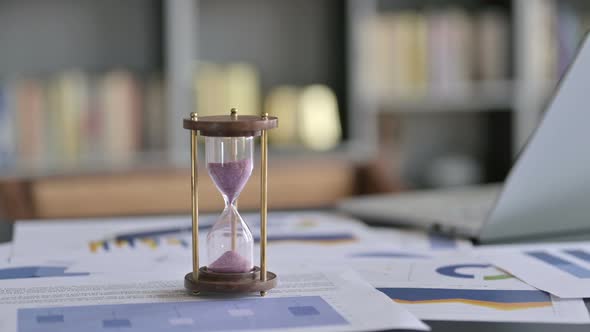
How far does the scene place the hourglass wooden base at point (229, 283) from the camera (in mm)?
788

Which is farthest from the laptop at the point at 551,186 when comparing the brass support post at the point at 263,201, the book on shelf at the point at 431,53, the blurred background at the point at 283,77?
the book on shelf at the point at 431,53

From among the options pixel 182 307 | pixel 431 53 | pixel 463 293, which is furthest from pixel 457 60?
pixel 182 307

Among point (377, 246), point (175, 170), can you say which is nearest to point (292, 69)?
point (175, 170)

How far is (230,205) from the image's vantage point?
834 mm

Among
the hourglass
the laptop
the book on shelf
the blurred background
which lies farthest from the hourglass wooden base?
the book on shelf

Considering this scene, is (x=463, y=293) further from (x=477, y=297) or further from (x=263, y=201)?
(x=263, y=201)

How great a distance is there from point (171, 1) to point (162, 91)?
304 millimetres

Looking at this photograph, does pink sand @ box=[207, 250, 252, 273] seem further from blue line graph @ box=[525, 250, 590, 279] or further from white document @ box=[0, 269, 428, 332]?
blue line graph @ box=[525, 250, 590, 279]

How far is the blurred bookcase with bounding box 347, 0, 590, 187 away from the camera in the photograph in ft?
10.0

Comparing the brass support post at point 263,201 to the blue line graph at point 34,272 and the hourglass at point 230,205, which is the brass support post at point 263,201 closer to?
the hourglass at point 230,205

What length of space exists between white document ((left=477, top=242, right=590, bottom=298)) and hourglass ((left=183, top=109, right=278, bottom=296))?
0.90 feet

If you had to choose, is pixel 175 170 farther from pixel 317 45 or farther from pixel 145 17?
pixel 317 45

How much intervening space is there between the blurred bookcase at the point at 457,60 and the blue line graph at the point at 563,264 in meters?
1.93

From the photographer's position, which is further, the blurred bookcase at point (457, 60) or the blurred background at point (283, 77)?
the blurred bookcase at point (457, 60)
